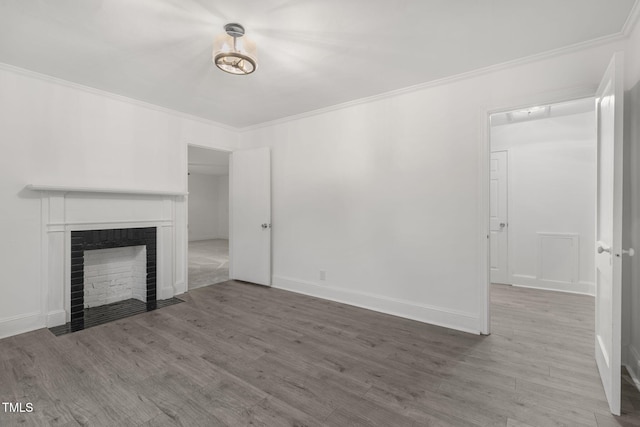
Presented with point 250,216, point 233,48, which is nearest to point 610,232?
point 233,48

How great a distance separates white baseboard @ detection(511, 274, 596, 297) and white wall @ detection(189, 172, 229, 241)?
987 cm

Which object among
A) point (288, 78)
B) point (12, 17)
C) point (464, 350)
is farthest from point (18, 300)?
point (464, 350)

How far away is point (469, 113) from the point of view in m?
2.92

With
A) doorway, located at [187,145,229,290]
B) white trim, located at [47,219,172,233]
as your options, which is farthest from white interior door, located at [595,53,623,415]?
doorway, located at [187,145,229,290]

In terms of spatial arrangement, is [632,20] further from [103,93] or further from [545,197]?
[103,93]

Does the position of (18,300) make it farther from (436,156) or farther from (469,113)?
(469,113)

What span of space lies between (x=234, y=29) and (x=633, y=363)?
396cm

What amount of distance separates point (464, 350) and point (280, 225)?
9.63 feet

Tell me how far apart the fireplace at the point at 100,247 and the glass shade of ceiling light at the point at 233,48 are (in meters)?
2.54

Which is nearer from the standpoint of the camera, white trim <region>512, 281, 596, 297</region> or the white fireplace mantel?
the white fireplace mantel

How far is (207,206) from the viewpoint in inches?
445

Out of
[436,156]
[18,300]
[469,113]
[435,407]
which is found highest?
[469,113]

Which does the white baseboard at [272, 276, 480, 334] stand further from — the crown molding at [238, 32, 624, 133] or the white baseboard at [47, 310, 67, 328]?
the white baseboard at [47, 310, 67, 328]

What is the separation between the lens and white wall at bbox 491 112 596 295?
4.26 metres
